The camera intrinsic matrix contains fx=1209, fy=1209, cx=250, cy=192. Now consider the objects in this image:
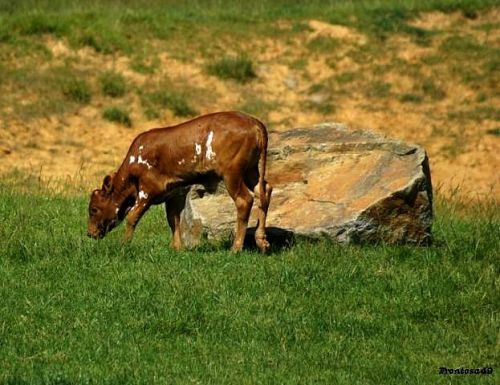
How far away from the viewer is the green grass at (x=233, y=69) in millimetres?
29328

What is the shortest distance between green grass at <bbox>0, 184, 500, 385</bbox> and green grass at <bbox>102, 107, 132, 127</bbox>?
37.9ft

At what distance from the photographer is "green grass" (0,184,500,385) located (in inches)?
428

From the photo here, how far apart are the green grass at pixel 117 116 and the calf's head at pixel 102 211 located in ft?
37.3

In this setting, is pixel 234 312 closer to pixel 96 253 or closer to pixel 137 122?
pixel 96 253

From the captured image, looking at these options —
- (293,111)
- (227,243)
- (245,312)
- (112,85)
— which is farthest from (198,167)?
(293,111)

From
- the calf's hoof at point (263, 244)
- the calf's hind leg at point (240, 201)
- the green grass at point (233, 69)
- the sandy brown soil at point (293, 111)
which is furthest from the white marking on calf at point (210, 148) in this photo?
the green grass at point (233, 69)

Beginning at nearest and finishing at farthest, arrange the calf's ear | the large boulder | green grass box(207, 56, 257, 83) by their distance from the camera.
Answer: the large boulder → the calf's ear → green grass box(207, 56, 257, 83)

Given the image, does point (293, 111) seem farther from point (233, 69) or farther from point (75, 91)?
point (75, 91)

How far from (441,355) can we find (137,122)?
55.1 feet

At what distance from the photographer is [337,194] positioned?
15.6 meters

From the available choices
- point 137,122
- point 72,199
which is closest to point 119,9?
point 137,122

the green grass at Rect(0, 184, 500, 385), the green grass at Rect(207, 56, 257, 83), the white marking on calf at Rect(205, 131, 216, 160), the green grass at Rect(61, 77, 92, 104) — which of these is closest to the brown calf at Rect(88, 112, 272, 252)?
the white marking on calf at Rect(205, 131, 216, 160)

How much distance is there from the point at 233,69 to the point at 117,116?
3664 mm

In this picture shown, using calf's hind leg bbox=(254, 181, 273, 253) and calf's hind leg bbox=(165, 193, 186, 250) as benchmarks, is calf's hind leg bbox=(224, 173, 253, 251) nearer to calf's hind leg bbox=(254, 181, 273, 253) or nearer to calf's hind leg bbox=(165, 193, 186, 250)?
calf's hind leg bbox=(254, 181, 273, 253)
